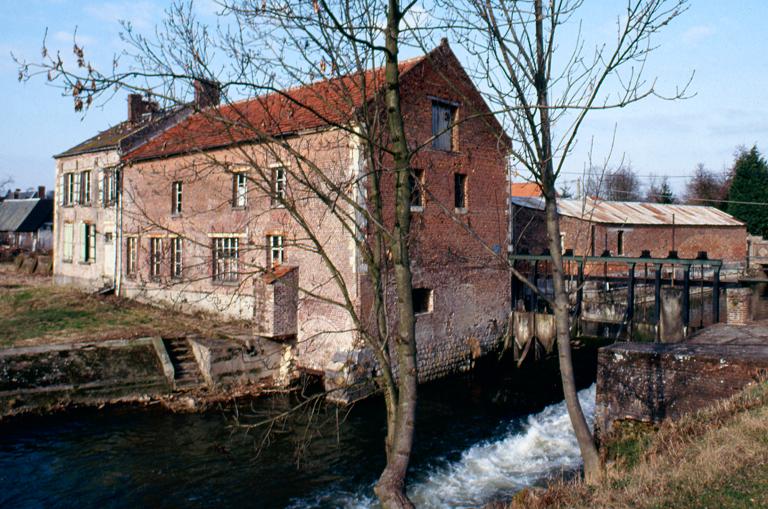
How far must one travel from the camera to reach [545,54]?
7180mm

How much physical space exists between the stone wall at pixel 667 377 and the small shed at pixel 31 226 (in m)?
43.9

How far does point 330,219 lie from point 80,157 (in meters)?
15.3

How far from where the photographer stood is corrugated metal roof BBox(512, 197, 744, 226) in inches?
1040

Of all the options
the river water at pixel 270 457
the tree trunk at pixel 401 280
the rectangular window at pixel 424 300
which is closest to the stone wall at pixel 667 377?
the river water at pixel 270 457

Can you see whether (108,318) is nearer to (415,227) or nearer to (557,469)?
(415,227)

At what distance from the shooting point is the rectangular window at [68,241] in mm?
25641

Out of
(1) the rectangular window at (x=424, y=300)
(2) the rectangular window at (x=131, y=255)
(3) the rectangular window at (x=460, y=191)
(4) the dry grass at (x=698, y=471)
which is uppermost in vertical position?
(3) the rectangular window at (x=460, y=191)

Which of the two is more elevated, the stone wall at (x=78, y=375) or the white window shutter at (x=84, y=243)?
the white window shutter at (x=84, y=243)

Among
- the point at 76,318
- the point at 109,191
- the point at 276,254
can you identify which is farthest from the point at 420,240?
the point at 109,191

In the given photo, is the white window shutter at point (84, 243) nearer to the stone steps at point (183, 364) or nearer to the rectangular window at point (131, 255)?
the rectangular window at point (131, 255)

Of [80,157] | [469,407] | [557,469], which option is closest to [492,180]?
[469,407]

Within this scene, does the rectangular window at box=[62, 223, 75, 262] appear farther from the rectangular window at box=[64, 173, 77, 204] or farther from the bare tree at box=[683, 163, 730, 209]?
the bare tree at box=[683, 163, 730, 209]

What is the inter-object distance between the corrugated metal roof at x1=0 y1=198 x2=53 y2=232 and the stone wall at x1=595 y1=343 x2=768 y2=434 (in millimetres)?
45190

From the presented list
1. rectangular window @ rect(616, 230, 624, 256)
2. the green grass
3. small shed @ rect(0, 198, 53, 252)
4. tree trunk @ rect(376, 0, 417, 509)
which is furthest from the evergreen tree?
small shed @ rect(0, 198, 53, 252)
